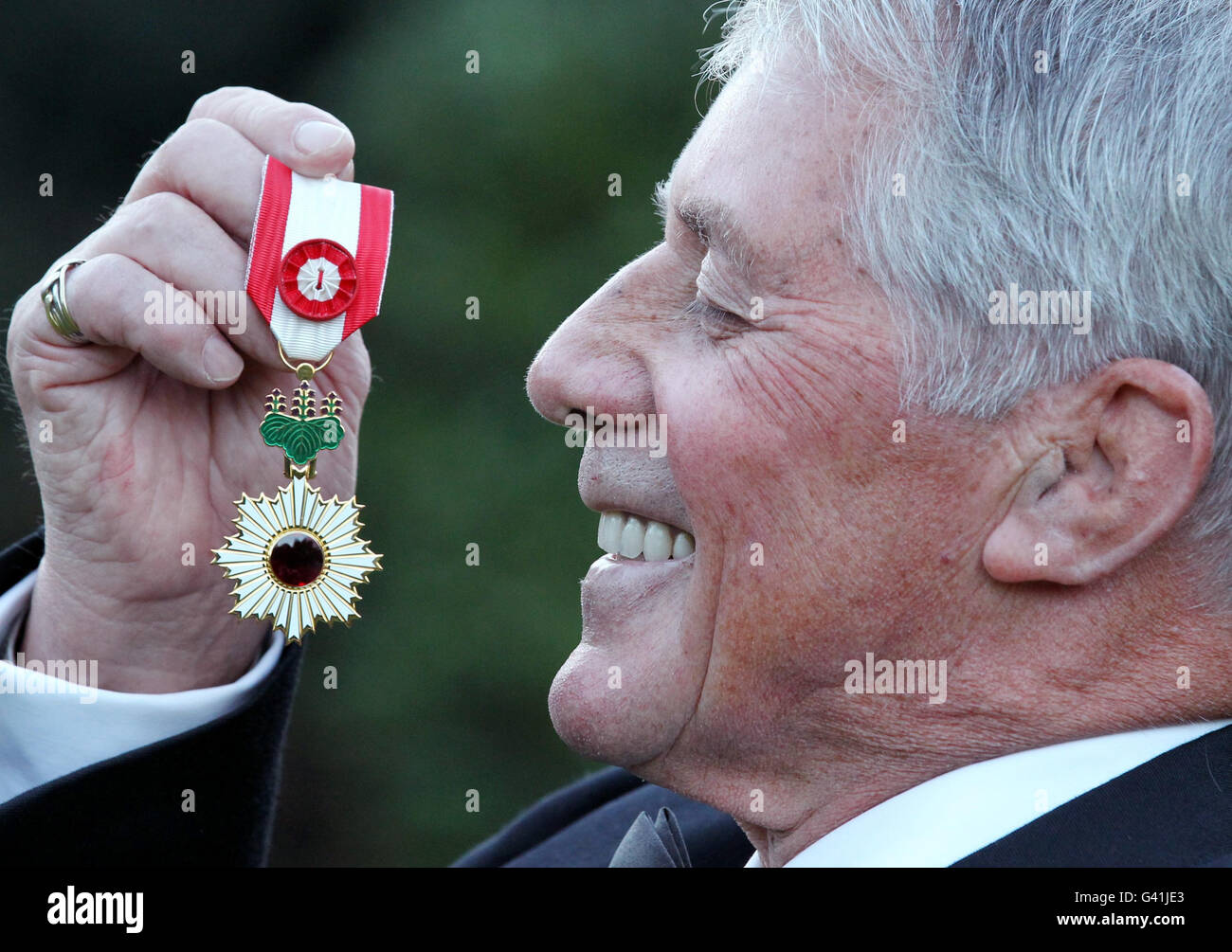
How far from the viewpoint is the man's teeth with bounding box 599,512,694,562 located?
1.92m

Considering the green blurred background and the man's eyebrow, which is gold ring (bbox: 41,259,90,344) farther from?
the green blurred background

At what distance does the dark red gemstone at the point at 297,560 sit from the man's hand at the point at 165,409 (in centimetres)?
28

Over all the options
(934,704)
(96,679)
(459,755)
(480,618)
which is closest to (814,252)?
(934,704)

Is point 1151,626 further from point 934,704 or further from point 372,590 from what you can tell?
point 372,590

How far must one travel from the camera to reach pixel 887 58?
5.55 feet

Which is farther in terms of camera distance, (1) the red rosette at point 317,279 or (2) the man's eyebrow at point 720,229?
(1) the red rosette at point 317,279

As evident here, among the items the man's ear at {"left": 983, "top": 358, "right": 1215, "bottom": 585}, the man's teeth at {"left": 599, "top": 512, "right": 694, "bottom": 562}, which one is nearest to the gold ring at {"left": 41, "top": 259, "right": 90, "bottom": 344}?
the man's teeth at {"left": 599, "top": 512, "right": 694, "bottom": 562}

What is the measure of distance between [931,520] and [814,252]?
381 millimetres

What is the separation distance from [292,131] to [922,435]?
1.05m

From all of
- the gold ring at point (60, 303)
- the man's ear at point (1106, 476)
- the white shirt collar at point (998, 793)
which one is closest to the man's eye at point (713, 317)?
the man's ear at point (1106, 476)

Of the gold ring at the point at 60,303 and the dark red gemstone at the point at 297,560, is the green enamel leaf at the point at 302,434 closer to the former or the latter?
the dark red gemstone at the point at 297,560

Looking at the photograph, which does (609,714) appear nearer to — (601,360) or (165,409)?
(601,360)

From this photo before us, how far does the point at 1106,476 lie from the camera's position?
162cm

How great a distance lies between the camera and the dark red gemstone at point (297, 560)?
193 centimetres
